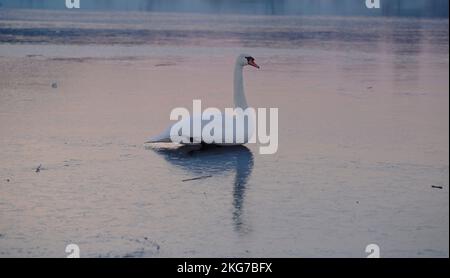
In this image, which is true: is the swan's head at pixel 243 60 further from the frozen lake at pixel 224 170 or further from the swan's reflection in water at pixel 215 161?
the swan's reflection in water at pixel 215 161

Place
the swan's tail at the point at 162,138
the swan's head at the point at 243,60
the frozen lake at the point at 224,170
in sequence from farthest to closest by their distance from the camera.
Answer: the swan's head at the point at 243,60
the swan's tail at the point at 162,138
the frozen lake at the point at 224,170

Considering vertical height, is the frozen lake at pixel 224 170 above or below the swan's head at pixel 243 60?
below

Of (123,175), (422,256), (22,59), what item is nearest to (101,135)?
(123,175)

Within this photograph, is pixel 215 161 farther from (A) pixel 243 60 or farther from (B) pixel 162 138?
(A) pixel 243 60

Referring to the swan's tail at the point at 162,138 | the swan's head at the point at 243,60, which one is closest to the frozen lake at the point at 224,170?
the swan's tail at the point at 162,138

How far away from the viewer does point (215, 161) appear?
28.1ft

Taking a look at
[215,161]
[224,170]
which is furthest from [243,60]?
[224,170]

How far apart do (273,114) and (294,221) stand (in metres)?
4.78

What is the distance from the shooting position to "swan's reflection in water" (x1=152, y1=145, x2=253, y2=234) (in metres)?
7.81

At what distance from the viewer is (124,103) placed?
12273mm

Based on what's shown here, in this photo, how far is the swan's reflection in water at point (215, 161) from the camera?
781 centimetres

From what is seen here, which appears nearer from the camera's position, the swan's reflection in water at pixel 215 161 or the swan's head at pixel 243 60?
the swan's reflection in water at pixel 215 161

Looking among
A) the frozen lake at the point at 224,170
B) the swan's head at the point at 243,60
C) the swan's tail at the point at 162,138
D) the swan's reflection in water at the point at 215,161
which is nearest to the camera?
the frozen lake at the point at 224,170
